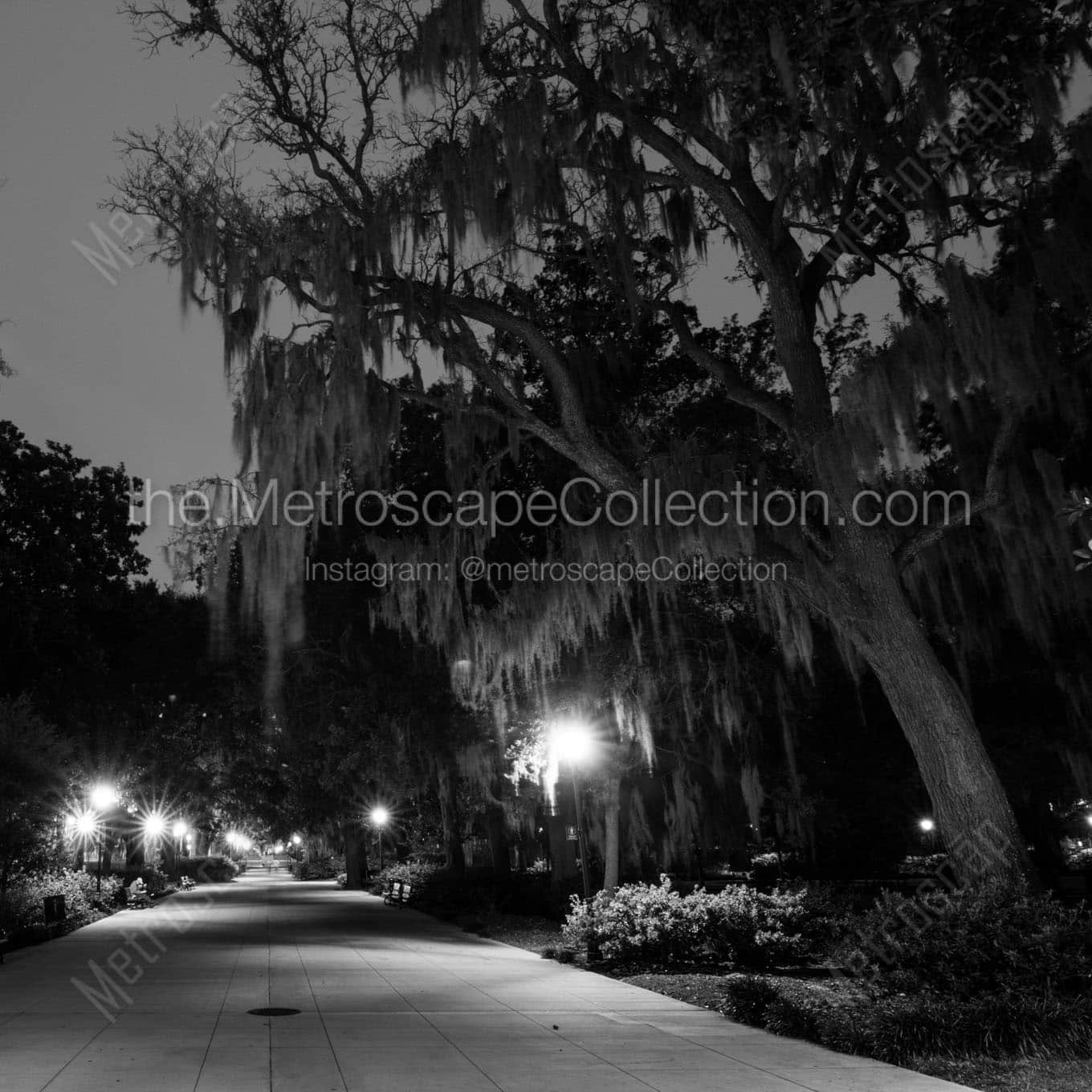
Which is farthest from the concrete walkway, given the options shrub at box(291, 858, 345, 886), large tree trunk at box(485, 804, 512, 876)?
shrub at box(291, 858, 345, 886)

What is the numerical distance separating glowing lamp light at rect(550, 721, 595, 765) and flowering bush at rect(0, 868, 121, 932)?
30.7 ft

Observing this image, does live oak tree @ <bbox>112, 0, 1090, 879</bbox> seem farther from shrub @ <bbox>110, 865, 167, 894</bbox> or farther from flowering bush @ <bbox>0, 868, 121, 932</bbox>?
shrub @ <bbox>110, 865, 167, 894</bbox>

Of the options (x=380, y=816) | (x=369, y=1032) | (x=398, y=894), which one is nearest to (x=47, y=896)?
(x=398, y=894)

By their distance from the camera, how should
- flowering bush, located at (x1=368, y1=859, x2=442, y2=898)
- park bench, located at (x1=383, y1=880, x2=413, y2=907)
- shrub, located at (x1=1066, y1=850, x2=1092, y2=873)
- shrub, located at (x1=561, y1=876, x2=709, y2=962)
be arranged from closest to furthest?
shrub, located at (x1=561, y1=876, x2=709, y2=962) → shrub, located at (x1=1066, y1=850, x2=1092, y2=873) → flowering bush, located at (x1=368, y1=859, x2=442, y2=898) → park bench, located at (x1=383, y1=880, x2=413, y2=907)

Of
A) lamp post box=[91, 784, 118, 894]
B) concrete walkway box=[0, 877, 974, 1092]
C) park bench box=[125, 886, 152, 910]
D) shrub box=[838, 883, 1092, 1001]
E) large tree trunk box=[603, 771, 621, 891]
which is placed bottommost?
park bench box=[125, 886, 152, 910]

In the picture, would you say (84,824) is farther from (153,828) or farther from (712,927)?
(712,927)

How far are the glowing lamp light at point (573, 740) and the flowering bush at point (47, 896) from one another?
934cm

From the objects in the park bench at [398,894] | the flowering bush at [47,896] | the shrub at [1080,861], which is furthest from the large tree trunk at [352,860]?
the shrub at [1080,861]

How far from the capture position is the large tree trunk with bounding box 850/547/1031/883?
904 cm

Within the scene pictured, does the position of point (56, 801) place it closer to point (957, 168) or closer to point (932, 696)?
point (932, 696)

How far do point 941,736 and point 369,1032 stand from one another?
18.9ft

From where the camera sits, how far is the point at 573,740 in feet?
49.2

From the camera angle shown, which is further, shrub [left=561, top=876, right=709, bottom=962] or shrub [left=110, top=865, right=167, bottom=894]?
shrub [left=110, top=865, right=167, bottom=894]

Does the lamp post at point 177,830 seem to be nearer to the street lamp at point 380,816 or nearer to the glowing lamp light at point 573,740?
the street lamp at point 380,816
